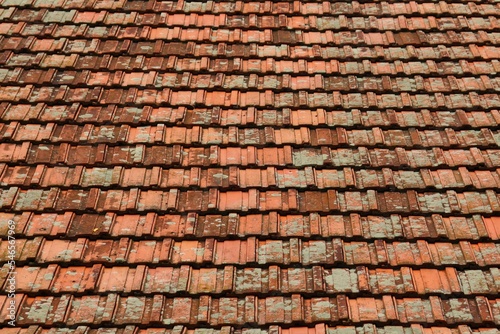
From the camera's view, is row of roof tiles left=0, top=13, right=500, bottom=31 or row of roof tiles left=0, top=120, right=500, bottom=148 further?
row of roof tiles left=0, top=13, right=500, bottom=31

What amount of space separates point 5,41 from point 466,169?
411 centimetres

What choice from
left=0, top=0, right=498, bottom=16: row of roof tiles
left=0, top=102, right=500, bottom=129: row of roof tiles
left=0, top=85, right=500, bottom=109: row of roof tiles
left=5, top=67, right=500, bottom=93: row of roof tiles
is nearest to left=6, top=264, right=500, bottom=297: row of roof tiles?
left=0, top=102, right=500, bottom=129: row of roof tiles

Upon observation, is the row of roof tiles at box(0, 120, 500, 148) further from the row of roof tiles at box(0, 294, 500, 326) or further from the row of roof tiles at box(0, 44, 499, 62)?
the row of roof tiles at box(0, 294, 500, 326)

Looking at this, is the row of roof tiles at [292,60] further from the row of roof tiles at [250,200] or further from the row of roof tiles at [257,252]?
the row of roof tiles at [257,252]

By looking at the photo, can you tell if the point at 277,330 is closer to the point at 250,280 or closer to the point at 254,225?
the point at 250,280

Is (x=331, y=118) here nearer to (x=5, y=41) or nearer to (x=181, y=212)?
(x=181, y=212)

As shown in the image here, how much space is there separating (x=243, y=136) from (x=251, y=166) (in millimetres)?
318

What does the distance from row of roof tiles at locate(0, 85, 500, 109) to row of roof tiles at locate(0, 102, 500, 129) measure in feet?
0.21

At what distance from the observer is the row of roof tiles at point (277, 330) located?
11.2 feet

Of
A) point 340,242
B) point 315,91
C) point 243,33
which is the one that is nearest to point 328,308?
point 340,242

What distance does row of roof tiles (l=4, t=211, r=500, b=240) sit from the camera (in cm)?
388

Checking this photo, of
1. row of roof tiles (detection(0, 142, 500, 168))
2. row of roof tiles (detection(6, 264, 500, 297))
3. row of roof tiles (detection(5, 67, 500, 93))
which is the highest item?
row of roof tiles (detection(5, 67, 500, 93))

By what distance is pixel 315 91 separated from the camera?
4.82 m

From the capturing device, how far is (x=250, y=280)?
3.65 m
